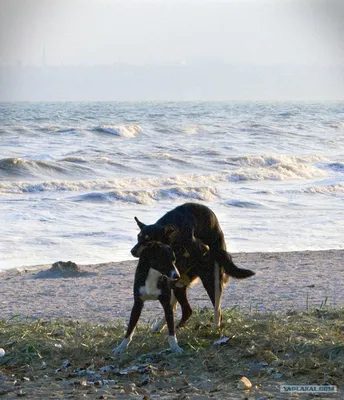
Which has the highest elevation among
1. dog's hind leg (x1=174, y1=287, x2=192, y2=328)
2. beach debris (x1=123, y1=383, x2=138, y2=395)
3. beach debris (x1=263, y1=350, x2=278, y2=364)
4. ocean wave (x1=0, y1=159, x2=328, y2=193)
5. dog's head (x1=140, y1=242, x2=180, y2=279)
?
dog's head (x1=140, y1=242, x2=180, y2=279)

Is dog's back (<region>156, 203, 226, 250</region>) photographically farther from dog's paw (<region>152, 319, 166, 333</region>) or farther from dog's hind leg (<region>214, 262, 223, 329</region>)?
dog's paw (<region>152, 319, 166, 333</region>)

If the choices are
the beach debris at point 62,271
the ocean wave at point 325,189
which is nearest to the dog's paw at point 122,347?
the beach debris at point 62,271

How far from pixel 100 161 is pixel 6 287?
678 inches

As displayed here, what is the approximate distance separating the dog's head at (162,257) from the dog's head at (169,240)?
0.14 ft

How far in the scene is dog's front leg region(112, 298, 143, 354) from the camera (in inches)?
238

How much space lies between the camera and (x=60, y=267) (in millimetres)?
10242

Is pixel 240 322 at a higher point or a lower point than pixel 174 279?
lower

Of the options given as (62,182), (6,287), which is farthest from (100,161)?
(6,287)

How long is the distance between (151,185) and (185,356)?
51.9 ft

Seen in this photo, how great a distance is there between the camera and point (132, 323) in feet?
20.0

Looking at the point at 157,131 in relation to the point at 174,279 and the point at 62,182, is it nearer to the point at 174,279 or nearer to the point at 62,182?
the point at 62,182

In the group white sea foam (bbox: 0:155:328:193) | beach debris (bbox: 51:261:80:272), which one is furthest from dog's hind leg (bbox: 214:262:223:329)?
white sea foam (bbox: 0:155:328:193)

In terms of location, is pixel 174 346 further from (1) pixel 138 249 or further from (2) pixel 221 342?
(1) pixel 138 249

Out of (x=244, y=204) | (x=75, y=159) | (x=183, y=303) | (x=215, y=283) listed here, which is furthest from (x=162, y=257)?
(x=75, y=159)
